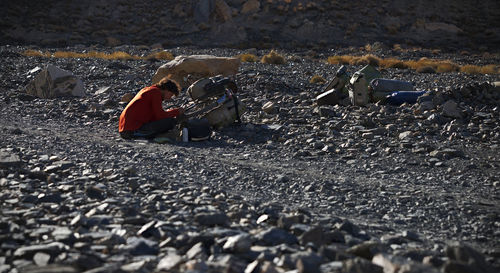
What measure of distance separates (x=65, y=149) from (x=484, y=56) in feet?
82.3

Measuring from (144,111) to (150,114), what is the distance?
108mm

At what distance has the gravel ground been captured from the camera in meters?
3.71

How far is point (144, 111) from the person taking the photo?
27.9ft

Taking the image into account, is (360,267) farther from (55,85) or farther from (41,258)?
(55,85)

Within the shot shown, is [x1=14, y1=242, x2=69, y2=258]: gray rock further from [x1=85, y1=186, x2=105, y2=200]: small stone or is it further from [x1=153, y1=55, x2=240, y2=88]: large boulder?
[x1=153, y1=55, x2=240, y2=88]: large boulder

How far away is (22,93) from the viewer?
1377cm

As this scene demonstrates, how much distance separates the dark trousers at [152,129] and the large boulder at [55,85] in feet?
17.7

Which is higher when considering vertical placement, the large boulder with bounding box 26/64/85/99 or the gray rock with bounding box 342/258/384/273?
the large boulder with bounding box 26/64/85/99

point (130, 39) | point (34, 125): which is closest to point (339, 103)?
point (34, 125)

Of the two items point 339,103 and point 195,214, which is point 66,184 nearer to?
point 195,214

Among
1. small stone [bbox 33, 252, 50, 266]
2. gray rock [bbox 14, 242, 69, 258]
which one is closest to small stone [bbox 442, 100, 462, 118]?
gray rock [bbox 14, 242, 69, 258]

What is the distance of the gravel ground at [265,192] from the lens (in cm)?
371

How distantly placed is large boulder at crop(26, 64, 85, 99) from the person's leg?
5.52m

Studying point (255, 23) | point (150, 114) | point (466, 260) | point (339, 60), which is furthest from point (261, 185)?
point (255, 23)
